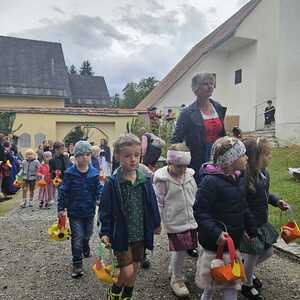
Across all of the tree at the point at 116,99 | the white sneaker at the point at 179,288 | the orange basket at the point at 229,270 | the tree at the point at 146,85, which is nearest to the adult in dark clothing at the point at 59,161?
the white sneaker at the point at 179,288

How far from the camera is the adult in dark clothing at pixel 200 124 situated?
402cm

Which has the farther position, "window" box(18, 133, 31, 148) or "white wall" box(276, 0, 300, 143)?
"window" box(18, 133, 31, 148)

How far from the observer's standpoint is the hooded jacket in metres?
3.62

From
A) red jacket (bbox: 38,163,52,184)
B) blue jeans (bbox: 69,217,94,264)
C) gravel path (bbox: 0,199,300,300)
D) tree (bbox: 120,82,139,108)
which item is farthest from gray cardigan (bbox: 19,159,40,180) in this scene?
tree (bbox: 120,82,139,108)

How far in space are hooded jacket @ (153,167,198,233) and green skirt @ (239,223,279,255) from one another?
1.99ft

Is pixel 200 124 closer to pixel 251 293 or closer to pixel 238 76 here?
pixel 251 293

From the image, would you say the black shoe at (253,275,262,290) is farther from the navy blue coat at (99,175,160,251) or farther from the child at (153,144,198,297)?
the navy blue coat at (99,175,160,251)

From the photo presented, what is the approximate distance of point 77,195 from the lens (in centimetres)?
435

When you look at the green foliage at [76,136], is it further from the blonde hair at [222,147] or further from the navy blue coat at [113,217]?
the blonde hair at [222,147]

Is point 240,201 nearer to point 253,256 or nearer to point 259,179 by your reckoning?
point 259,179

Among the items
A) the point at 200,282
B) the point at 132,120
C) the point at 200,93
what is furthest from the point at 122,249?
the point at 132,120

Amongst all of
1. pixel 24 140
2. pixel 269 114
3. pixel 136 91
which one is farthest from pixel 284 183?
pixel 136 91

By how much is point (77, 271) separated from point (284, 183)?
643 cm

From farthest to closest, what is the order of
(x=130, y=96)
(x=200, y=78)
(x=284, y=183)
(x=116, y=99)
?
(x=116, y=99) < (x=130, y=96) < (x=284, y=183) < (x=200, y=78)
